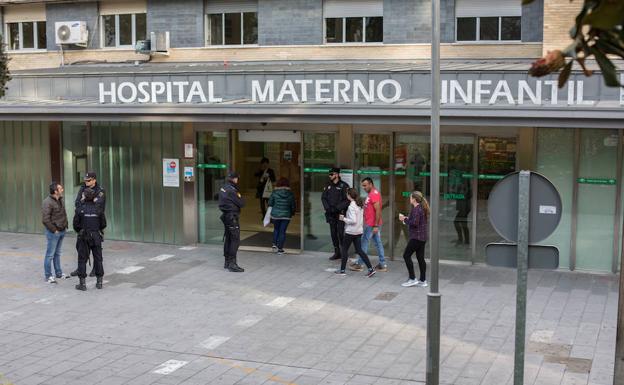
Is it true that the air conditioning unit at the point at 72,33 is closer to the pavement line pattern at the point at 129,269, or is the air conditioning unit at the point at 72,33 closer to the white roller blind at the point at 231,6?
the white roller blind at the point at 231,6

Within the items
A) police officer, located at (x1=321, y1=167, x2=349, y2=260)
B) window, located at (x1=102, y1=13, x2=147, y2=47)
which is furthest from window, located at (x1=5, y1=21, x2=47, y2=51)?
police officer, located at (x1=321, y1=167, x2=349, y2=260)

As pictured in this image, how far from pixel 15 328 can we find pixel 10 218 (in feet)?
28.4

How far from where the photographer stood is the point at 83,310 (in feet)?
39.4

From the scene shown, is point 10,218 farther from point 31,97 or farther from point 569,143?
point 569,143

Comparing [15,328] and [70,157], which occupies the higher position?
[70,157]

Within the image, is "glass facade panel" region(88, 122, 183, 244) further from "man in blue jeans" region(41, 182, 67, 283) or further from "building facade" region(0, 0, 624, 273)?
"man in blue jeans" region(41, 182, 67, 283)

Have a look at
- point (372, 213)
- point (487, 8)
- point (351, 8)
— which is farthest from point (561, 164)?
point (351, 8)

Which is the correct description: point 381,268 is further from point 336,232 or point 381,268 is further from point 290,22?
point 290,22

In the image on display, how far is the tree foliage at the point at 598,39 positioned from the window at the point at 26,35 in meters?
20.0

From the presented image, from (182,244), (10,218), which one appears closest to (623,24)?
(182,244)

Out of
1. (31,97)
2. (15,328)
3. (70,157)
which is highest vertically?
(31,97)

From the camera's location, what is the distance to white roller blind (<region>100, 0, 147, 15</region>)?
64.8 ft

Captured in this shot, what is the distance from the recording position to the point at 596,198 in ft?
46.0

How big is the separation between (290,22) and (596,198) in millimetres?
7703
